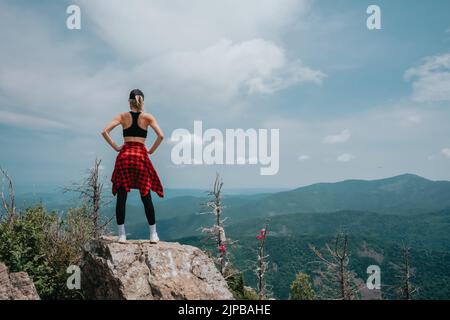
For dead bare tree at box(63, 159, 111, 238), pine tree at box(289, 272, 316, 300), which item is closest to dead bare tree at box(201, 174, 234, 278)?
dead bare tree at box(63, 159, 111, 238)

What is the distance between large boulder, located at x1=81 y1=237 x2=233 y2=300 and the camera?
8.20 meters

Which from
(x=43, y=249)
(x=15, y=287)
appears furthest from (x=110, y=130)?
(x=43, y=249)

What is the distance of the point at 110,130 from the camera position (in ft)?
27.1

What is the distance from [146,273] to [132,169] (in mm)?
2743

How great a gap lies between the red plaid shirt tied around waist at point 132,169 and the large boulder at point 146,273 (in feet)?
5.67

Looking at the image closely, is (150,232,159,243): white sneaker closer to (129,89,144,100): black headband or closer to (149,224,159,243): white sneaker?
(149,224,159,243): white sneaker

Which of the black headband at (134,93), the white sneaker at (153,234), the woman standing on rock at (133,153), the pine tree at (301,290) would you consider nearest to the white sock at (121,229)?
the woman standing on rock at (133,153)

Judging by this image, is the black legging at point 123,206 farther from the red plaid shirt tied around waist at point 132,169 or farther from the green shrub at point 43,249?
the green shrub at point 43,249

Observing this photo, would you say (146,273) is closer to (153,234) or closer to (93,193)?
(153,234)

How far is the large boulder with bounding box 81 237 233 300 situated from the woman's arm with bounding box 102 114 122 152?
8.97 ft
